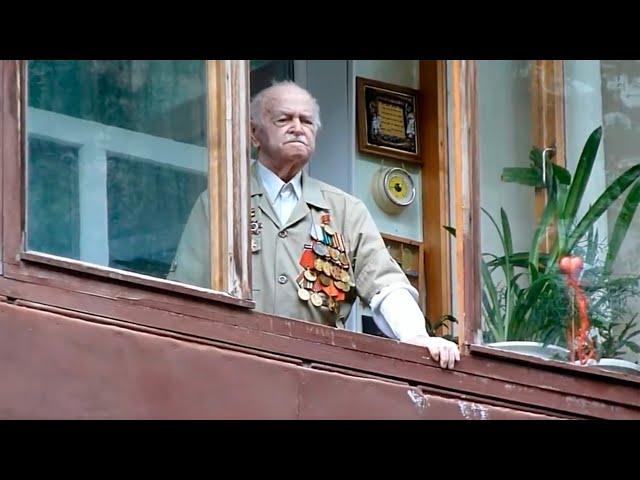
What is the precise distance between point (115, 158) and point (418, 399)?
3.80 ft

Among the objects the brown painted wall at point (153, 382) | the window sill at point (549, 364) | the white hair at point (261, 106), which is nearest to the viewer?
the brown painted wall at point (153, 382)

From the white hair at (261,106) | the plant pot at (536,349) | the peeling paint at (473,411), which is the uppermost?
the white hair at (261,106)

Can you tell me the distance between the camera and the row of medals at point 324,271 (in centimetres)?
808

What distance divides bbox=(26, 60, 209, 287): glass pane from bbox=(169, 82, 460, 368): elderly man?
23.2 inches

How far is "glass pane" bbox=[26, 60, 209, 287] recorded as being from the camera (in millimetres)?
7230

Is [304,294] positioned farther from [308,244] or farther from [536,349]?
[536,349]

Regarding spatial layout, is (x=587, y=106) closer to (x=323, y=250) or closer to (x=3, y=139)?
(x=323, y=250)

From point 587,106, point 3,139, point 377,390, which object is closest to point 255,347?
point 377,390

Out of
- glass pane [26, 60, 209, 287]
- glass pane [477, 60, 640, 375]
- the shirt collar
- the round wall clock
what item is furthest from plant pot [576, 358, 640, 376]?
the round wall clock

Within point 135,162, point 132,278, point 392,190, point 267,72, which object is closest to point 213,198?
point 135,162

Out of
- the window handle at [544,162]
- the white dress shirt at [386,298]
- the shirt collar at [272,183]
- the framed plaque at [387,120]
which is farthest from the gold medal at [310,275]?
the framed plaque at [387,120]

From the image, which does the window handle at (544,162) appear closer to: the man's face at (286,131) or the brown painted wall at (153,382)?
the man's face at (286,131)

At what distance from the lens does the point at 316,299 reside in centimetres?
806

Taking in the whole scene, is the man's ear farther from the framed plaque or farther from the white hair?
the framed plaque
